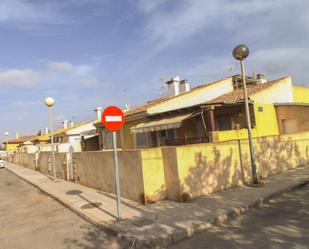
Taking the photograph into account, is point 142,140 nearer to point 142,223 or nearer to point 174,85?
point 174,85

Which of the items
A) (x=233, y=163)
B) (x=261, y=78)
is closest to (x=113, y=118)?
(x=233, y=163)

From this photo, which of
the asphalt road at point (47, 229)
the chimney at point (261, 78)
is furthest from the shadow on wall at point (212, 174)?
the chimney at point (261, 78)

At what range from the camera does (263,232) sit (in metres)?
6.05

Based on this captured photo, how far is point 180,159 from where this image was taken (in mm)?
8578

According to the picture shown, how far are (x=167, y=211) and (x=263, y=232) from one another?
8.12ft

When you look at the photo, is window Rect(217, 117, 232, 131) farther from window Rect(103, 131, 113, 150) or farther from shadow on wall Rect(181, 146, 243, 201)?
window Rect(103, 131, 113, 150)

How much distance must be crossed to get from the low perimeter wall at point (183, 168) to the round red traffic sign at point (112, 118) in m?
1.55

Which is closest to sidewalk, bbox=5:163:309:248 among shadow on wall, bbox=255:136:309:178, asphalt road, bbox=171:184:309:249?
asphalt road, bbox=171:184:309:249

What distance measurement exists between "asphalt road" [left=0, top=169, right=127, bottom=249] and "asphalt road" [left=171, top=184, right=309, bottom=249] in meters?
1.68

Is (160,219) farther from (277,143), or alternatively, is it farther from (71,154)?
(71,154)

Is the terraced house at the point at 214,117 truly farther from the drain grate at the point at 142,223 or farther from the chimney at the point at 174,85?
the drain grate at the point at 142,223

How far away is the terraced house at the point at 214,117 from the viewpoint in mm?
14672

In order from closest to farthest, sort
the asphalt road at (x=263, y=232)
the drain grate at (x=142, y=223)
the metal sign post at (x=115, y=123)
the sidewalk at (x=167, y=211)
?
1. the asphalt road at (x=263, y=232)
2. the sidewalk at (x=167, y=211)
3. the drain grate at (x=142, y=223)
4. the metal sign post at (x=115, y=123)

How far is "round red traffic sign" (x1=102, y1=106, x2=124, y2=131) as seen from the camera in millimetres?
7160
